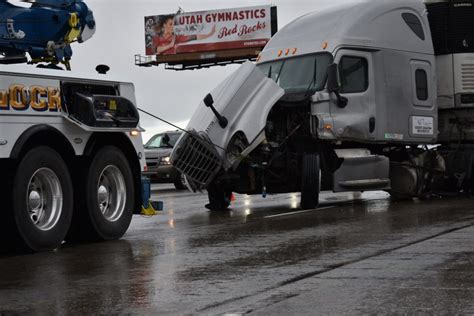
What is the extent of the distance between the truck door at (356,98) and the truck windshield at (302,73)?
33 cm

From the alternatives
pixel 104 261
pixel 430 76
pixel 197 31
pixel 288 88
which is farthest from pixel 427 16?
pixel 197 31

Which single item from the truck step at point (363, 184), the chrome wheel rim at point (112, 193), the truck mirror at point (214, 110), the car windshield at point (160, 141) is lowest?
the truck step at point (363, 184)

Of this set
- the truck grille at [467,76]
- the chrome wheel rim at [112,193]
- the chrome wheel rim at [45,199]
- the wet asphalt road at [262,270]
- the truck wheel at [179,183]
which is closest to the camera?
the wet asphalt road at [262,270]

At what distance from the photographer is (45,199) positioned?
10.4m

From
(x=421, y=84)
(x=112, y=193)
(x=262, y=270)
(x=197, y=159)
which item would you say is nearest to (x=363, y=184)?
(x=421, y=84)

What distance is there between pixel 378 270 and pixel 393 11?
10118 mm

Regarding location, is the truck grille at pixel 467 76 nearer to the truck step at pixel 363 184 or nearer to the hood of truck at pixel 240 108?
the truck step at pixel 363 184

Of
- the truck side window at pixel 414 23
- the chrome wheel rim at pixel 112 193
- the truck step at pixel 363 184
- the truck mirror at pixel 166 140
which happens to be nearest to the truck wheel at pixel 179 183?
the truck mirror at pixel 166 140

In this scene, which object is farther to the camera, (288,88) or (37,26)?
(288,88)

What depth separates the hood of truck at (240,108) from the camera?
1489cm

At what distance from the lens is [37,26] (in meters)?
11.5

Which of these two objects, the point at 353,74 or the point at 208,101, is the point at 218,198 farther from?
the point at 353,74

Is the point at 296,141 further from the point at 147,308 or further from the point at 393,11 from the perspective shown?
the point at 147,308

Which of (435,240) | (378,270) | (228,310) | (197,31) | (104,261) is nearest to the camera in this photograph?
(228,310)
